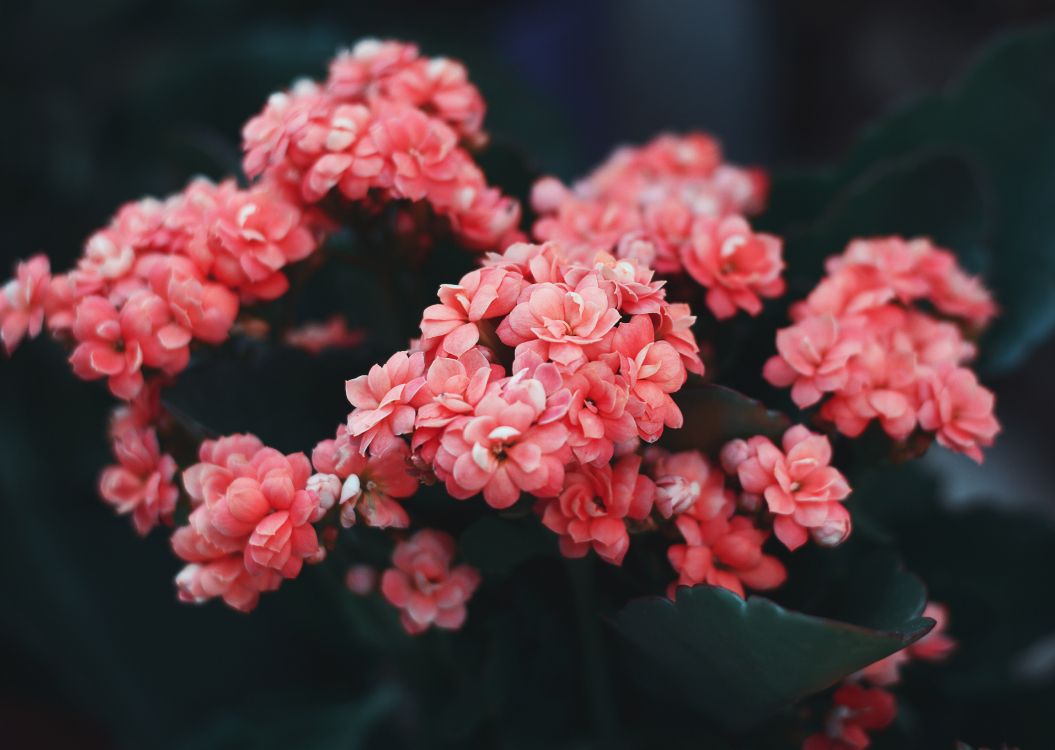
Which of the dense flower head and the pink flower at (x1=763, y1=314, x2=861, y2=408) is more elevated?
the dense flower head

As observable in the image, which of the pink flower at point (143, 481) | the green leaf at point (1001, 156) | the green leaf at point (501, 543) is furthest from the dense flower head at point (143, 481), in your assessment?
the green leaf at point (1001, 156)

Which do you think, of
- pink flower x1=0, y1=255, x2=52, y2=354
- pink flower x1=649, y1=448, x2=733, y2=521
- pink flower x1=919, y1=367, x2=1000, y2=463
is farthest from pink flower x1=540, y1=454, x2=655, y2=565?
pink flower x1=0, y1=255, x2=52, y2=354

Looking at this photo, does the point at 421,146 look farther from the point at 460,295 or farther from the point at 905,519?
the point at 905,519

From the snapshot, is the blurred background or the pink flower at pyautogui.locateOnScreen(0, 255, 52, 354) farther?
the blurred background

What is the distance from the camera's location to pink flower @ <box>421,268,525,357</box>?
1.07 ft

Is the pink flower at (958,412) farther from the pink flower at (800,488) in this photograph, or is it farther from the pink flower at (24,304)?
the pink flower at (24,304)

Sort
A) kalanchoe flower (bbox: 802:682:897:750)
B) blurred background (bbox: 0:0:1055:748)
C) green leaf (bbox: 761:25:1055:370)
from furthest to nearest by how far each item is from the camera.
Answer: blurred background (bbox: 0:0:1055:748) < green leaf (bbox: 761:25:1055:370) < kalanchoe flower (bbox: 802:682:897:750)

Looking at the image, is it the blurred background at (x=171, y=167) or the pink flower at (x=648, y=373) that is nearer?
the pink flower at (x=648, y=373)

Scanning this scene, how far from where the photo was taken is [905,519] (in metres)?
0.60

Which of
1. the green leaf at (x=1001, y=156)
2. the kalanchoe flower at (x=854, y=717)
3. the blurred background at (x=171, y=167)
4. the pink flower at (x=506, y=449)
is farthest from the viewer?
the blurred background at (x=171, y=167)

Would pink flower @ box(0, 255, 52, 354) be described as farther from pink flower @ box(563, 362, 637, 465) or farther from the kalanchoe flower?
the kalanchoe flower

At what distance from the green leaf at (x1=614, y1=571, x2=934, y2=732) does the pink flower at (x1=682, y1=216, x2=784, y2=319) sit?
13 centimetres

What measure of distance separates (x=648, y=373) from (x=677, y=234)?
117 mm

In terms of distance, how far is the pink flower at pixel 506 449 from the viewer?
0.30m
